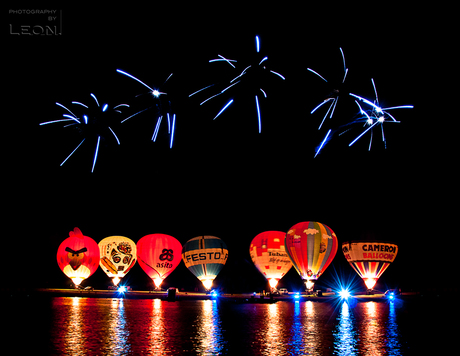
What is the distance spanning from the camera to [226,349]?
976cm

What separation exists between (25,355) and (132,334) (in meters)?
3.52

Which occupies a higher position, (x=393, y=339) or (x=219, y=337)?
(x=219, y=337)

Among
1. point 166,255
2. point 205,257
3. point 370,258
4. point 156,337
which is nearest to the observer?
point 156,337

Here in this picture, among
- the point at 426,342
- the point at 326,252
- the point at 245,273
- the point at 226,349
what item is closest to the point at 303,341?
the point at 226,349

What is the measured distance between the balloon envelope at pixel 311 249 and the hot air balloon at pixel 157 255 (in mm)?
13625

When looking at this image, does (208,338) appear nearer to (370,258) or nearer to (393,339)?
(393,339)

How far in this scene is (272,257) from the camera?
4488cm

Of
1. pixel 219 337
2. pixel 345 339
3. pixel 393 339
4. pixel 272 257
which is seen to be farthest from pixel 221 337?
pixel 272 257

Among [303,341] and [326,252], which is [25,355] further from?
[326,252]

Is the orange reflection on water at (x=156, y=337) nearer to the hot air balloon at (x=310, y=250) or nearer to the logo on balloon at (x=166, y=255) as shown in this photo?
the hot air balloon at (x=310, y=250)

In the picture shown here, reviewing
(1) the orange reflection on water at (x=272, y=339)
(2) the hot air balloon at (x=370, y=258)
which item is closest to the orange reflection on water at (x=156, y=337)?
(1) the orange reflection on water at (x=272, y=339)

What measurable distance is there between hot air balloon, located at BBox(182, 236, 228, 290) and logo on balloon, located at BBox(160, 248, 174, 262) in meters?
1.57

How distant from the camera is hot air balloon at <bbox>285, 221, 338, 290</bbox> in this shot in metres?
40.6

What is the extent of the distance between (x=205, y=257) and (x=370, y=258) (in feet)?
57.1
